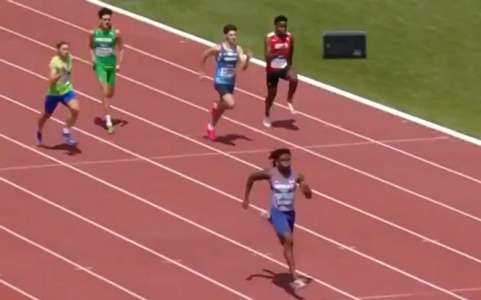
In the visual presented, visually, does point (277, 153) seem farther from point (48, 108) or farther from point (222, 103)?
point (48, 108)

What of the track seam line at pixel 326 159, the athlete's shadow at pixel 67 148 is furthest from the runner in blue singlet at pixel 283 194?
the athlete's shadow at pixel 67 148

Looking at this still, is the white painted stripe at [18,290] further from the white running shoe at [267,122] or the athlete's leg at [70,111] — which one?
the white running shoe at [267,122]

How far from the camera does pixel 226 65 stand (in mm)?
26641

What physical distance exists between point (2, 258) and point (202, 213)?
10.3 ft

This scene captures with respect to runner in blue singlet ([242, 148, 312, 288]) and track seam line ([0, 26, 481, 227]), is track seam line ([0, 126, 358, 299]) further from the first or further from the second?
track seam line ([0, 26, 481, 227])

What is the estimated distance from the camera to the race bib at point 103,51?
27.0 meters

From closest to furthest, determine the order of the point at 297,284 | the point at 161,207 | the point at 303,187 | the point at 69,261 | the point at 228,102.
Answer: the point at 303,187 → the point at 297,284 → the point at 69,261 → the point at 161,207 → the point at 228,102

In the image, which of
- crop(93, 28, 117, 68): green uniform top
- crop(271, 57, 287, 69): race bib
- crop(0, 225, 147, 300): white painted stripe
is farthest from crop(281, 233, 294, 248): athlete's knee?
crop(93, 28, 117, 68): green uniform top

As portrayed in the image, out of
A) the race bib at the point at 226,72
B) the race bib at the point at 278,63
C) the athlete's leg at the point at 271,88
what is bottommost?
the athlete's leg at the point at 271,88

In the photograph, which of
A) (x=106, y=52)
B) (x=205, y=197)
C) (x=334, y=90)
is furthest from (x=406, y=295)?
(x=334, y=90)

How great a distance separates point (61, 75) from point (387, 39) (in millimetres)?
9146

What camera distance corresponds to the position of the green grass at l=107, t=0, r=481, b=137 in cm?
3056

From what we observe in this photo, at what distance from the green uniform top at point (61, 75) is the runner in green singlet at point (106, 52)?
115cm

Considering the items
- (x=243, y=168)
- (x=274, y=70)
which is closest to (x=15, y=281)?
(x=243, y=168)
